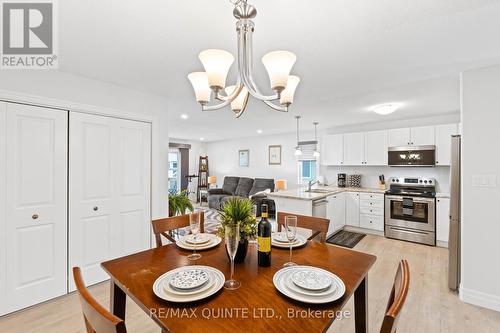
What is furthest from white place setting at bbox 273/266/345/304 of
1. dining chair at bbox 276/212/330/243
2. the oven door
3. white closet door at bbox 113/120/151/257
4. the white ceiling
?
the oven door

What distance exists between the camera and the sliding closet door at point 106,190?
2520mm

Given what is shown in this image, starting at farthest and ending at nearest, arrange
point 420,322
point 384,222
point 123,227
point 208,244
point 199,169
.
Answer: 1. point 199,169
2. point 384,222
3. point 123,227
4. point 420,322
5. point 208,244

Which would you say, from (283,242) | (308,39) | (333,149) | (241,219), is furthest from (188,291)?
(333,149)

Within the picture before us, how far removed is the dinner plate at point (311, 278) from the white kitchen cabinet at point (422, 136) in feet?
14.1

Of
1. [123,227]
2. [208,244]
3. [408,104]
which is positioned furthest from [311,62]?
[123,227]

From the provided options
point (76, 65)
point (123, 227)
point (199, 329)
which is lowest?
point (123, 227)

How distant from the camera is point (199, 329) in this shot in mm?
826

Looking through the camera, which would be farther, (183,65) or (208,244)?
(183,65)

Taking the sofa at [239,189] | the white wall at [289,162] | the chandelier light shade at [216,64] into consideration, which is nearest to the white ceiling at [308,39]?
the chandelier light shade at [216,64]

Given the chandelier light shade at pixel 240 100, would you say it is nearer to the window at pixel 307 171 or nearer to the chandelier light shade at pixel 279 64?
the chandelier light shade at pixel 279 64

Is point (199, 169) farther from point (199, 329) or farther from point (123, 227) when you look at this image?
point (199, 329)

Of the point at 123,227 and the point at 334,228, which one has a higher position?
the point at 123,227

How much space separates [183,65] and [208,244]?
1.67 metres

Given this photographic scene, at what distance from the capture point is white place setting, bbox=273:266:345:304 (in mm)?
988
